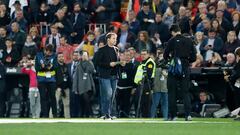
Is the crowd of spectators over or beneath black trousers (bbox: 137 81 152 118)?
over

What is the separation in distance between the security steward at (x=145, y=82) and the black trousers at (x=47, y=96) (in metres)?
2.54

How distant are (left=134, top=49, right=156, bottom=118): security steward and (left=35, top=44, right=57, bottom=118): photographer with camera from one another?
255 cm

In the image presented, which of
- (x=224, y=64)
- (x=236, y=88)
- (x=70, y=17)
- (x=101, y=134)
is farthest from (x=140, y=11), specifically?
(x=101, y=134)

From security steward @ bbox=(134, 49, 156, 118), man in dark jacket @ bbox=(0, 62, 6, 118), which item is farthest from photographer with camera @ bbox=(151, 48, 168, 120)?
man in dark jacket @ bbox=(0, 62, 6, 118)

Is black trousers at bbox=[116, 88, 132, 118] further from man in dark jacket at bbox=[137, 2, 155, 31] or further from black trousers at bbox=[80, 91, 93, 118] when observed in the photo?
man in dark jacket at bbox=[137, 2, 155, 31]

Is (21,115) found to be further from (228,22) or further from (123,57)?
(228,22)

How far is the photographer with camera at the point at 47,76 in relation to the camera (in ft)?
102

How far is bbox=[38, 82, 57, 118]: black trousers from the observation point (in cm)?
3117

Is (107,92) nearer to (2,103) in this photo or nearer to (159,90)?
(159,90)

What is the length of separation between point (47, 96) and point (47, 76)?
0.71m

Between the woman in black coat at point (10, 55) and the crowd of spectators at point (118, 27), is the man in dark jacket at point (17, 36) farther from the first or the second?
the woman in black coat at point (10, 55)

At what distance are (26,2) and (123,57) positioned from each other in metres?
6.91

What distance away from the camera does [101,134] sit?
63.8 ft

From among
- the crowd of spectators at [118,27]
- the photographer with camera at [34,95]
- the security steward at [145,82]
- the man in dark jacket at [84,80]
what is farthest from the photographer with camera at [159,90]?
the photographer with camera at [34,95]
